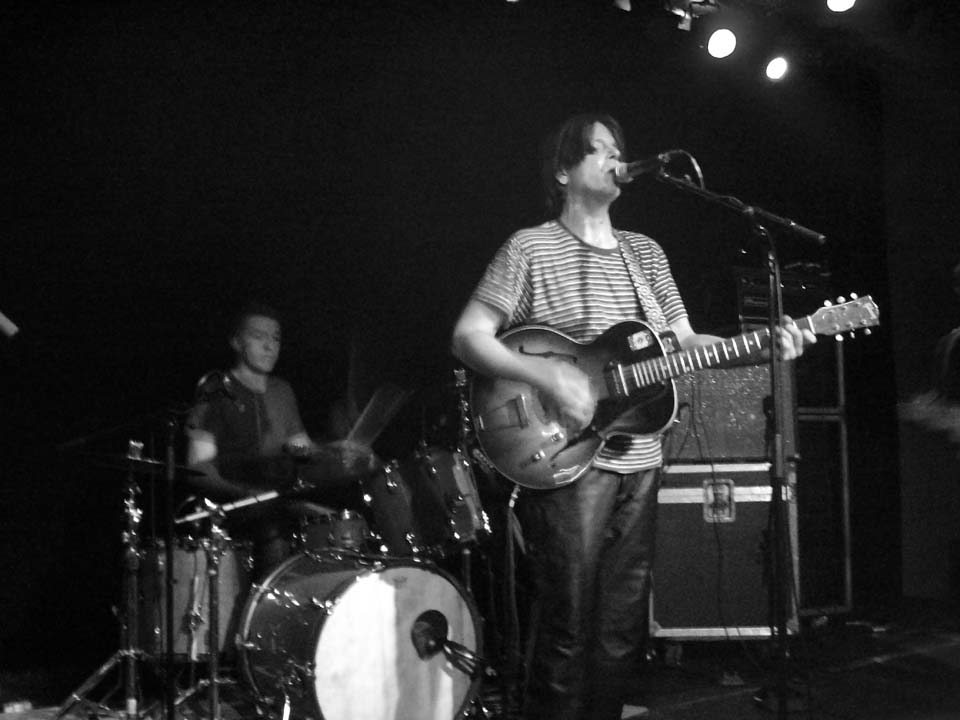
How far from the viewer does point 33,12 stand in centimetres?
486

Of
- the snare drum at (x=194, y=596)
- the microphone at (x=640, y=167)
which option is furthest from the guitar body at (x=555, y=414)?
the snare drum at (x=194, y=596)

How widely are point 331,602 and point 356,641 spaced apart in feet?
0.60

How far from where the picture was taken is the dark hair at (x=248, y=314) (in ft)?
17.3

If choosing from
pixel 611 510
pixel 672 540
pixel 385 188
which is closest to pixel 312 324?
pixel 385 188

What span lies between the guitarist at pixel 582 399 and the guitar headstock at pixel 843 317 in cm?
10

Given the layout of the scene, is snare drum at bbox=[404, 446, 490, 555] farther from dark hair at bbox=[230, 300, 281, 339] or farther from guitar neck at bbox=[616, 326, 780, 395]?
dark hair at bbox=[230, 300, 281, 339]

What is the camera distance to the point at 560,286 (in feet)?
10.5

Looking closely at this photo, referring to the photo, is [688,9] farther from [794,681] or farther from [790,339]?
[794,681]

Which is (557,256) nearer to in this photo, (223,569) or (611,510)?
(611,510)

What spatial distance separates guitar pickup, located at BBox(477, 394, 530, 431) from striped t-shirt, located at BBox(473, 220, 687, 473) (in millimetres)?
246

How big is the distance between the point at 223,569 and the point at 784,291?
3.10m

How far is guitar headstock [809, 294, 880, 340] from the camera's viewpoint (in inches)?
124

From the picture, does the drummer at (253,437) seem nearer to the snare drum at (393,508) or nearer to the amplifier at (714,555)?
the snare drum at (393,508)

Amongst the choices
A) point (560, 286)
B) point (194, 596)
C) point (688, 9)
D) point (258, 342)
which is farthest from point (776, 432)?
point (688, 9)
